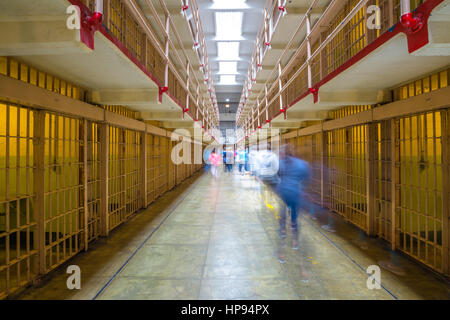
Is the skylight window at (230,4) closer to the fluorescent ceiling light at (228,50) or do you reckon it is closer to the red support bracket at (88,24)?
Result: the fluorescent ceiling light at (228,50)

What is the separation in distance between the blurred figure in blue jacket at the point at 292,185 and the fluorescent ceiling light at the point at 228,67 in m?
7.35

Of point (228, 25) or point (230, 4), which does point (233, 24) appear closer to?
point (228, 25)

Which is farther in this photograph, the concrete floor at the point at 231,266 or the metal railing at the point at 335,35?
the metal railing at the point at 335,35

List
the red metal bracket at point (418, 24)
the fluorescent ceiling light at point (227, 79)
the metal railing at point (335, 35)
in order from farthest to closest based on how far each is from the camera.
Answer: the fluorescent ceiling light at point (227, 79)
the metal railing at point (335, 35)
the red metal bracket at point (418, 24)

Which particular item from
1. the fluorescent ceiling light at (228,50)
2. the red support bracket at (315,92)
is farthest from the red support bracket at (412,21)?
the fluorescent ceiling light at (228,50)

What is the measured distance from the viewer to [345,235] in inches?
231

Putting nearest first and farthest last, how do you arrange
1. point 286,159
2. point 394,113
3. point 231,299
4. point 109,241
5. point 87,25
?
1. point 87,25
2. point 231,299
3. point 394,113
4. point 109,241
5. point 286,159

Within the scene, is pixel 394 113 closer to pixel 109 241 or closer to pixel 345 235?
pixel 345 235

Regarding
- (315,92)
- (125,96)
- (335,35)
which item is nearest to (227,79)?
(315,92)

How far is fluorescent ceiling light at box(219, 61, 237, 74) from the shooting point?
60.2 ft

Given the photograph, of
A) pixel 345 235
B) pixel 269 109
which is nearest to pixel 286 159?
pixel 269 109

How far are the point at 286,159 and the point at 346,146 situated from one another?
753 cm

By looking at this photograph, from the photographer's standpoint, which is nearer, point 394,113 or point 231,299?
point 231,299

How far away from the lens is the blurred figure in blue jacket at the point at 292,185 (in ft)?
22.4
